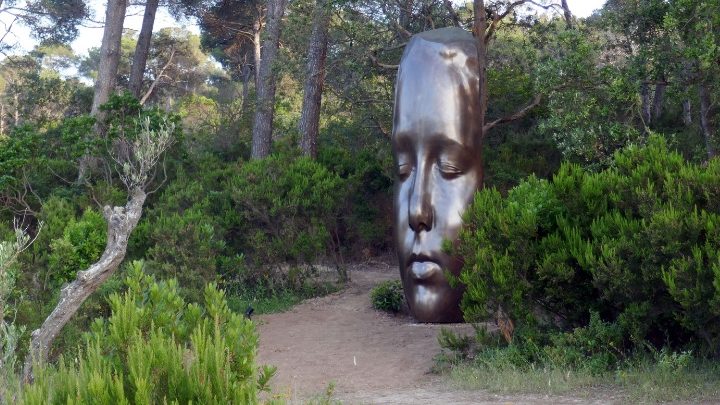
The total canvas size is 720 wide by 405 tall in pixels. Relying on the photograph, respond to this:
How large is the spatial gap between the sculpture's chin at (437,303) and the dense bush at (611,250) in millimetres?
1948

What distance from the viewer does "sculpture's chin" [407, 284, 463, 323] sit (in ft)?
34.8

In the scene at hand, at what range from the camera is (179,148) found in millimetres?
17312

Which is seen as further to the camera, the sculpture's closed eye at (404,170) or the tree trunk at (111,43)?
the tree trunk at (111,43)

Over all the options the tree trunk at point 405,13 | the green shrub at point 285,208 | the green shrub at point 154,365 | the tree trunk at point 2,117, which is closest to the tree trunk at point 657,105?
the tree trunk at point 405,13

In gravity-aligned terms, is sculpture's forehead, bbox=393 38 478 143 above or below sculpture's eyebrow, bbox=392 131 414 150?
above

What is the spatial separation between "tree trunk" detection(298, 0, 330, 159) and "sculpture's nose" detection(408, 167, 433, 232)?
20.4 feet

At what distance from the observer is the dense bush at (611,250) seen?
688 cm

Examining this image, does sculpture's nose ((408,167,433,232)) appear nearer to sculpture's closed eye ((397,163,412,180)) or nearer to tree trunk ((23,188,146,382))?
sculpture's closed eye ((397,163,412,180))

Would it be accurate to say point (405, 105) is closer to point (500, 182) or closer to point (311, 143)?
point (500, 182)

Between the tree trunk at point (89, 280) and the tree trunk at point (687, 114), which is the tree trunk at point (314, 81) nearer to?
the tree trunk at point (687, 114)

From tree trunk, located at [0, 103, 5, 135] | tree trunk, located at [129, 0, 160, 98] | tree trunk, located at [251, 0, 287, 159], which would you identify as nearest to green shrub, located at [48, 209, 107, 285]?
tree trunk, located at [251, 0, 287, 159]

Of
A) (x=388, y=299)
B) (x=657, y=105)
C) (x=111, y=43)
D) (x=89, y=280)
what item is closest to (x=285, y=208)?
(x=388, y=299)

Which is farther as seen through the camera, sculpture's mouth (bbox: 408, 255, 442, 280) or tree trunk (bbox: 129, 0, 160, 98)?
tree trunk (bbox: 129, 0, 160, 98)

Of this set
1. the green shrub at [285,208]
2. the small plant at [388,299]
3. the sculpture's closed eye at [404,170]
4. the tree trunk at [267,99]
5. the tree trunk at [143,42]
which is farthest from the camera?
the tree trunk at [143,42]
